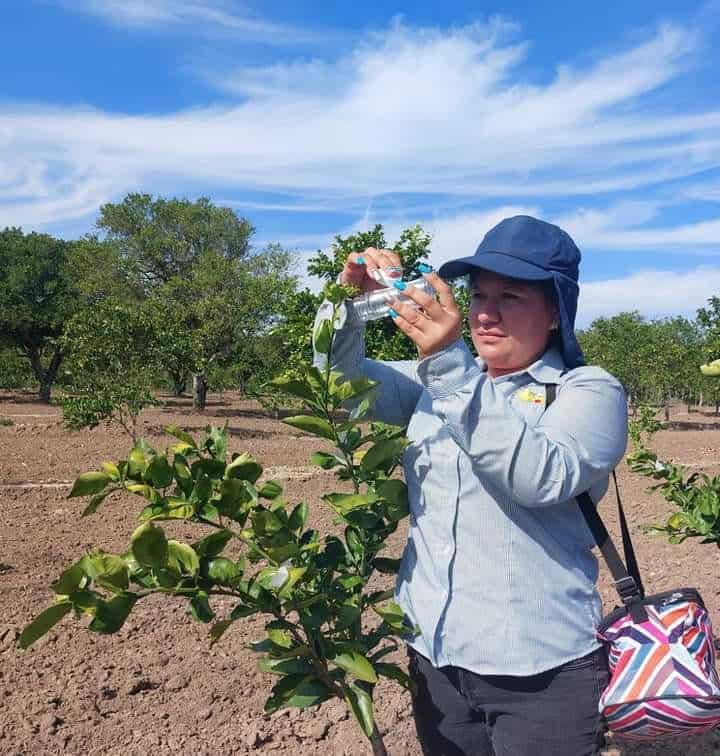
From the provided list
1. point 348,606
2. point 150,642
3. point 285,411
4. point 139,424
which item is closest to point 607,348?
point 285,411

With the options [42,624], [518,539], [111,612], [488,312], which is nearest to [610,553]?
[518,539]

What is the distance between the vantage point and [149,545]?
3.86ft

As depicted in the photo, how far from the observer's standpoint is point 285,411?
27500 millimetres

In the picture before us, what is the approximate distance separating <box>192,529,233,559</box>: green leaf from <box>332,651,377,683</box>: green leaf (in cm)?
34

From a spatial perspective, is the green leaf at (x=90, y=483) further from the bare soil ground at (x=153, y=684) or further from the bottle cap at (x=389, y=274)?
the bare soil ground at (x=153, y=684)

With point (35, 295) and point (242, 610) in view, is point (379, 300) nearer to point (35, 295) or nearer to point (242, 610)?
point (242, 610)

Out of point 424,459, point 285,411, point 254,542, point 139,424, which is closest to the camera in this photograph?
point 254,542

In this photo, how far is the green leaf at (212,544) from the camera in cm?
135

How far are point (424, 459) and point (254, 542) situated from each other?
44 centimetres

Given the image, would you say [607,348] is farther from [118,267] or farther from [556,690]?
[556,690]

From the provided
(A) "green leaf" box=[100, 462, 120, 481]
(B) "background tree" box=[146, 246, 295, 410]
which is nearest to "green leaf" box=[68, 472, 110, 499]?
(A) "green leaf" box=[100, 462, 120, 481]

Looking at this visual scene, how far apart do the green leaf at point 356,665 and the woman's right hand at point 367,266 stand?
0.75 metres

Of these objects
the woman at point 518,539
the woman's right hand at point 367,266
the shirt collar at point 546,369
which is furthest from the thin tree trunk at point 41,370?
the shirt collar at point 546,369

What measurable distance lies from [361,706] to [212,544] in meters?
0.45
